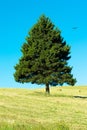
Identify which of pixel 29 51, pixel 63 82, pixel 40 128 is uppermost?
pixel 29 51

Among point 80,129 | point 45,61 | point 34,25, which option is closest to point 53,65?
point 45,61

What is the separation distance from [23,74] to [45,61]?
10.5ft

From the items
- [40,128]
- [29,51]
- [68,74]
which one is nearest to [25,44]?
[29,51]

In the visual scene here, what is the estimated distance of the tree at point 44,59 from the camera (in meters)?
58.3

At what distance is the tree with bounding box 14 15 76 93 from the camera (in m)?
58.3

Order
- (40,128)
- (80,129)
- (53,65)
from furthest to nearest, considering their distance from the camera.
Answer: (53,65) → (80,129) → (40,128)

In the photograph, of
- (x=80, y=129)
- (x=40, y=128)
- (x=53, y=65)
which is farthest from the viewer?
(x=53, y=65)

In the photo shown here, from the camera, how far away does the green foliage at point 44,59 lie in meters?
58.3

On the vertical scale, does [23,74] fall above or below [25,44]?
below

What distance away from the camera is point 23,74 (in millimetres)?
58938

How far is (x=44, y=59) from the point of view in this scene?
58.7 meters

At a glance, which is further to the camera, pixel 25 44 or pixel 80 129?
pixel 25 44

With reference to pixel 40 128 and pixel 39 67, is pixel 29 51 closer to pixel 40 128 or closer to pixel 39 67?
pixel 39 67

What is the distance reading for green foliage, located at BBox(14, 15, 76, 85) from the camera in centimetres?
5828
